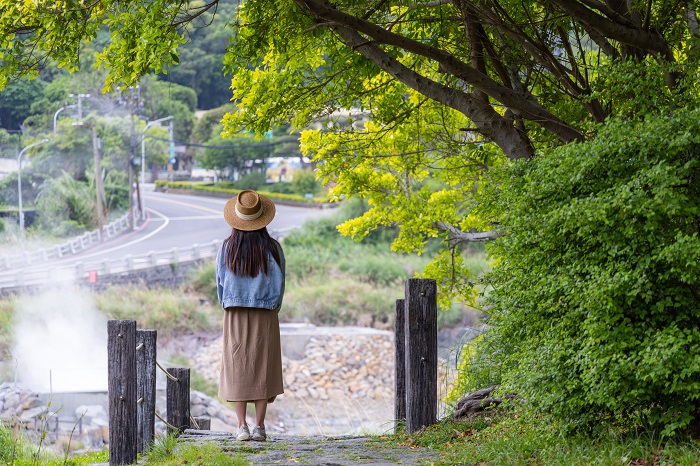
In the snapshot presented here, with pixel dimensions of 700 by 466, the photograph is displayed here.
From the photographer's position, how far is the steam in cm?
2605

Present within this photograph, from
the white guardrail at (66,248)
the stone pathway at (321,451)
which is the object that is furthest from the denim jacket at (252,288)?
the white guardrail at (66,248)

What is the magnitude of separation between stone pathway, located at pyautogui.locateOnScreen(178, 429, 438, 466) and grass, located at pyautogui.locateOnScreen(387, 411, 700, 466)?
0.81 ft

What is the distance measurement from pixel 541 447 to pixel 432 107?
5835mm

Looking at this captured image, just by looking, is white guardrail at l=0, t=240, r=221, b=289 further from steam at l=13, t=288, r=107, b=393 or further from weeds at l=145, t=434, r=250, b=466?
weeds at l=145, t=434, r=250, b=466

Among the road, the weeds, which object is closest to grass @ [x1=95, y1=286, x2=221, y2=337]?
the road

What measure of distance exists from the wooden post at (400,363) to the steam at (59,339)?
756 inches

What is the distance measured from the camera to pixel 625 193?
4047mm

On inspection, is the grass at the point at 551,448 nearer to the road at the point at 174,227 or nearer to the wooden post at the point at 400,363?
the wooden post at the point at 400,363

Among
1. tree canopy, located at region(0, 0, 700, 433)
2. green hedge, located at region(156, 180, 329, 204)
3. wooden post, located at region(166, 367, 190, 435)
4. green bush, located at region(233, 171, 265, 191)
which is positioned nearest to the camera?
tree canopy, located at region(0, 0, 700, 433)

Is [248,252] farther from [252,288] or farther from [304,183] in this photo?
[304,183]

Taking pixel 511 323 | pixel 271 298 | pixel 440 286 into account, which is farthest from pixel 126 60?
pixel 440 286

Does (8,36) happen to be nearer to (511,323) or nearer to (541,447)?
(511,323)

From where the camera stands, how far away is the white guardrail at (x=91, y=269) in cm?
3175

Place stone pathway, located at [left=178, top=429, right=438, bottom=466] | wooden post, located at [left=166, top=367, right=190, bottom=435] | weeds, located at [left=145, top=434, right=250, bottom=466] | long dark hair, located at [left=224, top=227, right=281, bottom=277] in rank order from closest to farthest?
weeds, located at [left=145, top=434, right=250, bottom=466]
stone pathway, located at [left=178, top=429, right=438, bottom=466]
long dark hair, located at [left=224, top=227, right=281, bottom=277]
wooden post, located at [left=166, top=367, right=190, bottom=435]
